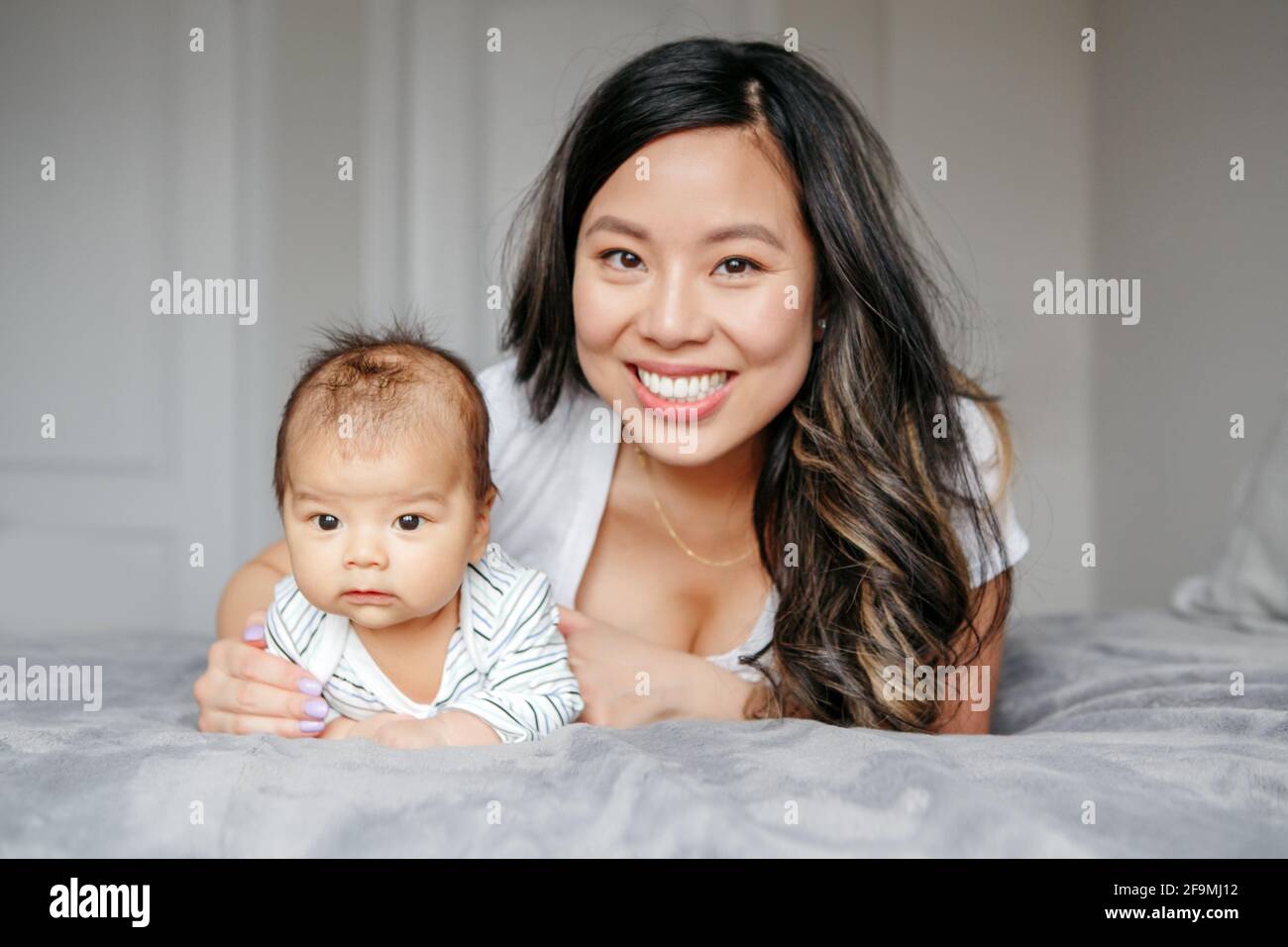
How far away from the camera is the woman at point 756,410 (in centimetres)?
154

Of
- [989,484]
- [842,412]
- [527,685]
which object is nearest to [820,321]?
[842,412]

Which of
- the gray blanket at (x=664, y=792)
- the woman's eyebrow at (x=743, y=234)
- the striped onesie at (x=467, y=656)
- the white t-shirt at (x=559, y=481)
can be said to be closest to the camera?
the gray blanket at (x=664, y=792)

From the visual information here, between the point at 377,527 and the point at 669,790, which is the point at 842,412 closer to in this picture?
the point at 377,527

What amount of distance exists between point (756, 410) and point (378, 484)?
564 millimetres

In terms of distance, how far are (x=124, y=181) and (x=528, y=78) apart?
1.25m

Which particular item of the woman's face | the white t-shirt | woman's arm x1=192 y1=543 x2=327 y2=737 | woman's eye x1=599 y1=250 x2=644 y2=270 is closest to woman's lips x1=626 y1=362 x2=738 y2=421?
the woman's face

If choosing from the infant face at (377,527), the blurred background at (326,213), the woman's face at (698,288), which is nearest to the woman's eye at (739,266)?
the woman's face at (698,288)

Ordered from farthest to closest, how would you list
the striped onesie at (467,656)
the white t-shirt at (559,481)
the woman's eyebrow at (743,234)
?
the white t-shirt at (559,481) < the woman's eyebrow at (743,234) < the striped onesie at (467,656)

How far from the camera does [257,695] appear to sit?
1.37 meters

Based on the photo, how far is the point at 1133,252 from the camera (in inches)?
132

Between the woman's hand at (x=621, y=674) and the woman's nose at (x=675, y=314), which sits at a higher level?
the woman's nose at (x=675, y=314)

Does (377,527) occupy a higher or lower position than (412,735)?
higher

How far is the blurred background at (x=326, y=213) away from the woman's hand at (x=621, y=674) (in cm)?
214

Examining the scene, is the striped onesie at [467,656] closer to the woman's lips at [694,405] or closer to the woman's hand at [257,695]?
the woman's hand at [257,695]
